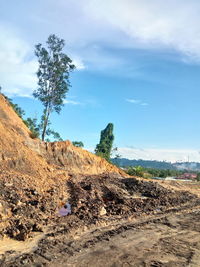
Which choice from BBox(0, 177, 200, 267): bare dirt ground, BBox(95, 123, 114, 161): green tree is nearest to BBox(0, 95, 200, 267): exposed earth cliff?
BBox(0, 177, 200, 267): bare dirt ground

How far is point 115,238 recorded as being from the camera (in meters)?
8.76

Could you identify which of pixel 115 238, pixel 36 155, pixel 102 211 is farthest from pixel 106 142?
pixel 115 238

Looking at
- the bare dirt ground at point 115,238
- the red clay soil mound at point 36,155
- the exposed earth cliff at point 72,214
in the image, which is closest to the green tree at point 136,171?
the red clay soil mound at point 36,155

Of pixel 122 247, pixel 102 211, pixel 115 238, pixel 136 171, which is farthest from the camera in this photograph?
pixel 136 171

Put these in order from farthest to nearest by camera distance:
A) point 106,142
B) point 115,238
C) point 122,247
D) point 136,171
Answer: point 106,142 < point 136,171 < point 115,238 < point 122,247

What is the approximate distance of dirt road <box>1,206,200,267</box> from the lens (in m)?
6.91

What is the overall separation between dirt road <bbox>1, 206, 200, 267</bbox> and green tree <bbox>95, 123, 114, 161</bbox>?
29712mm

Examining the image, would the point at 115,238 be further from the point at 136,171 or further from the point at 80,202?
the point at 136,171

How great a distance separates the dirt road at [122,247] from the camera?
691 centimetres

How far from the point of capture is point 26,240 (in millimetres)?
8219

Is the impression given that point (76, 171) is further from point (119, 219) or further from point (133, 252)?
Result: point (133, 252)

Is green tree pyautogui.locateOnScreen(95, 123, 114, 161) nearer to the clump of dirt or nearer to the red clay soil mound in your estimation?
the red clay soil mound

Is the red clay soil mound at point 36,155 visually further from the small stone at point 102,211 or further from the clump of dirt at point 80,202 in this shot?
the small stone at point 102,211

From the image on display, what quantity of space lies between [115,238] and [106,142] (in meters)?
36.3
